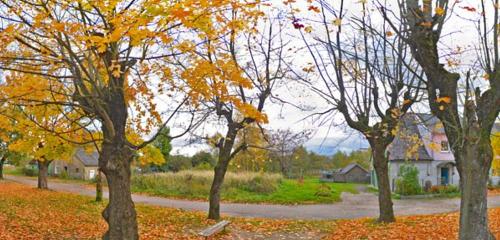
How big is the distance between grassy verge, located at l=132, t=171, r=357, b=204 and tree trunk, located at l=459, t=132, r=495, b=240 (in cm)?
1792

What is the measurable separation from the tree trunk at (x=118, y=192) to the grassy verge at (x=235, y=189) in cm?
1697

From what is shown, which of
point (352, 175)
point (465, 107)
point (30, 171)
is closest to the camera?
point (465, 107)

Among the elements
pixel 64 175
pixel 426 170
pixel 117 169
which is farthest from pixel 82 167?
pixel 117 169

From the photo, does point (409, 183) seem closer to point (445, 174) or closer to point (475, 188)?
point (445, 174)

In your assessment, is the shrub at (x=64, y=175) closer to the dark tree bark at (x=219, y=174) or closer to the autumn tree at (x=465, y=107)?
the dark tree bark at (x=219, y=174)

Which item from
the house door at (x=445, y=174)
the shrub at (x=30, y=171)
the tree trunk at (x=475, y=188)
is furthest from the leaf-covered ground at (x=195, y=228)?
the shrub at (x=30, y=171)

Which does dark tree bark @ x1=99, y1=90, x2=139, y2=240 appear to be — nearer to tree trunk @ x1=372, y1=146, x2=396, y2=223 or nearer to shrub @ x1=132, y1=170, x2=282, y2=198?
tree trunk @ x1=372, y1=146, x2=396, y2=223

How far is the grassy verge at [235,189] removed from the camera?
85.0 ft

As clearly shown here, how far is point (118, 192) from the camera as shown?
8430 mm

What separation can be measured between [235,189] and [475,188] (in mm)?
22084

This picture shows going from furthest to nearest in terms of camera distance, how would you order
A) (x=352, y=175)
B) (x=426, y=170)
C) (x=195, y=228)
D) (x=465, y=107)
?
(x=352, y=175) → (x=426, y=170) → (x=195, y=228) → (x=465, y=107)

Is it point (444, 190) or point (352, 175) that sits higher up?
point (352, 175)

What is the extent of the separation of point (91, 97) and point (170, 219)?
26.3 feet

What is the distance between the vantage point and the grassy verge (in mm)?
25906
